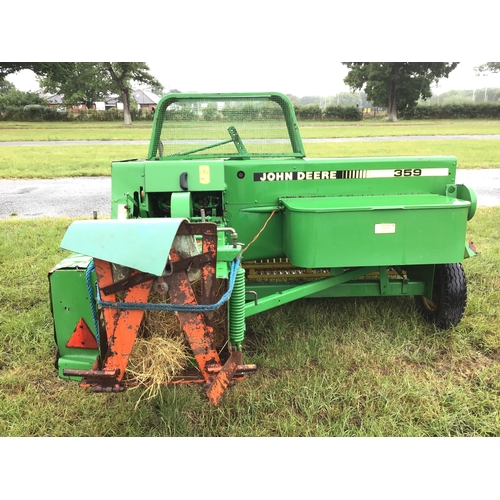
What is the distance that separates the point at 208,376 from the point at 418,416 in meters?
1.29

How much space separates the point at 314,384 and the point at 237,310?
2.97 ft

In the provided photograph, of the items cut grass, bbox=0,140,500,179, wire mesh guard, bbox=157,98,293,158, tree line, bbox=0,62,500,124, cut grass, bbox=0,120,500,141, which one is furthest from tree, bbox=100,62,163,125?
wire mesh guard, bbox=157,98,293,158

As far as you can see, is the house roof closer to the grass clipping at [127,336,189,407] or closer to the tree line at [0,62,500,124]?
the tree line at [0,62,500,124]

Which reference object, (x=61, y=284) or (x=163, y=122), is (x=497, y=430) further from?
(x=163, y=122)

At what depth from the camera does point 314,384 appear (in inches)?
115

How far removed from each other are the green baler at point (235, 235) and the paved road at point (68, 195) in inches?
177

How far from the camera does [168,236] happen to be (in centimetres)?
190

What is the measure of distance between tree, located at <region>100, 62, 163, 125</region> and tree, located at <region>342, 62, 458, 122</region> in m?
14.7

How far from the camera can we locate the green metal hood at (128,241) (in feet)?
6.19

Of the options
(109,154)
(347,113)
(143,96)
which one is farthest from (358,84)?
(143,96)

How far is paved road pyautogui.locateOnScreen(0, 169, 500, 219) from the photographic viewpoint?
8.09 m

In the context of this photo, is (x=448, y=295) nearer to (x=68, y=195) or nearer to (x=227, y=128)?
(x=227, y=128)

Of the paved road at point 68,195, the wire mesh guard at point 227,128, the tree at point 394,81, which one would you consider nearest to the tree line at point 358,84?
the tree at point 394,81

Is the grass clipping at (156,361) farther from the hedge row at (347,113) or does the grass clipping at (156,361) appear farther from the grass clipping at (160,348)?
the hedge row at (347,113)
